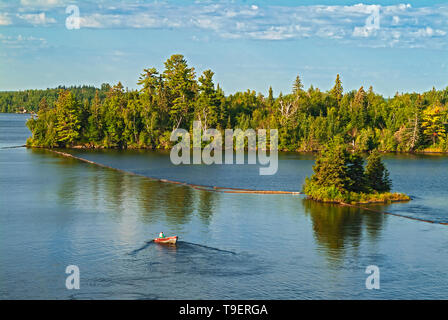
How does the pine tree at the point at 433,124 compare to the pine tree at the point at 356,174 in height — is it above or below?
above

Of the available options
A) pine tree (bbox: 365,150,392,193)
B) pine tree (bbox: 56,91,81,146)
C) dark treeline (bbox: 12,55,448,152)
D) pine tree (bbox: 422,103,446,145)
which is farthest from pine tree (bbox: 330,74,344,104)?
pine tree (bbox: 365,150,392,193)

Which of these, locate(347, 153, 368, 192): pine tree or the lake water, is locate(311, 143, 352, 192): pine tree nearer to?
locate(347, 153, 368, 192): pine tree

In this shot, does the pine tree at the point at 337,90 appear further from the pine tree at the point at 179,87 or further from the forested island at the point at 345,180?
the forested island at the point at 345,180

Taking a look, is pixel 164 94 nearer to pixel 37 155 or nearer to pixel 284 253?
pixel 37 155

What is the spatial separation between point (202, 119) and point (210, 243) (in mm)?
112841

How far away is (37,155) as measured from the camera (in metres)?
132

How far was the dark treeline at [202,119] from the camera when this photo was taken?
15438 cm

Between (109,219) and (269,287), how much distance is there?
2658 centimetres

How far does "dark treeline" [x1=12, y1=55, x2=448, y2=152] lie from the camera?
154 meters

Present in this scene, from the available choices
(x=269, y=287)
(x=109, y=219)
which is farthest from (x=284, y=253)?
(x=109, y=219)

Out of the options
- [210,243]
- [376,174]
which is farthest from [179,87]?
[210,243]

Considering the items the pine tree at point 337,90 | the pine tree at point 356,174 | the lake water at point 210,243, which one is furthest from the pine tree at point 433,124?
the pine tree at point 356,174

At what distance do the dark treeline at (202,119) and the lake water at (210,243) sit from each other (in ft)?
218
